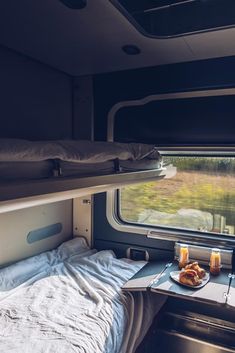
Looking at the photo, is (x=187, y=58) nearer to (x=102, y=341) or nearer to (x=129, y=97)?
(x=129, y=97)

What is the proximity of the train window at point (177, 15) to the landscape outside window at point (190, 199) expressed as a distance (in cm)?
102

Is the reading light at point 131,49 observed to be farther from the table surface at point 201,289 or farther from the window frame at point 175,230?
the table surface at point 201,289

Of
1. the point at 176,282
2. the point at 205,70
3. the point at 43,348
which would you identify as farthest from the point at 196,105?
the point at 43,348

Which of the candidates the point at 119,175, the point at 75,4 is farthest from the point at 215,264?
the point at 75,4

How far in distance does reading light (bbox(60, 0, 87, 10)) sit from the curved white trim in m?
1.08

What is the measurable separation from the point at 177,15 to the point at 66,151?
1.00m

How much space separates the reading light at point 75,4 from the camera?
1394 mm

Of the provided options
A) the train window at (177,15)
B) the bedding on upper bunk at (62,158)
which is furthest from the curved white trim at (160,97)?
the bedding on upper bunk at (62,158)

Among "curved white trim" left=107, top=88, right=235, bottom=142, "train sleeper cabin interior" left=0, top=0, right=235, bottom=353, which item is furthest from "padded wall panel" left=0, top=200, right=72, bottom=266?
"curved white trim" left=107, top=88, right=235, bottom=142

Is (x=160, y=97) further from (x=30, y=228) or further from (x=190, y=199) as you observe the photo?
(x=30, y=228)

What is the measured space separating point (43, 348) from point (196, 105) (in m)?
1.88

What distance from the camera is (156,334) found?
2.19m

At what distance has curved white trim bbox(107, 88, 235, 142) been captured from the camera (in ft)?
7.13

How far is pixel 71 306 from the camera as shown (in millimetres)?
1666
